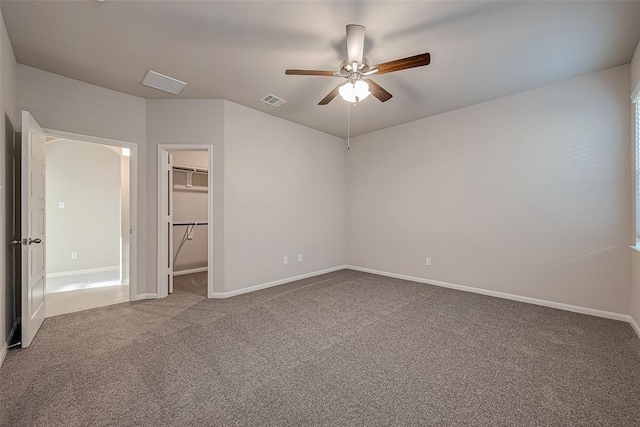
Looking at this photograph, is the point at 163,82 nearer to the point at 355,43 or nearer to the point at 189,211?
the point at 355,43

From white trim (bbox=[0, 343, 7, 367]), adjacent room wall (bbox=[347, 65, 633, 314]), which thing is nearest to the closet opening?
white trim (bbox=[0, 343, 7, 367])

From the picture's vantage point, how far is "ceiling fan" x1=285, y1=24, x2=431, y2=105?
2207 millimetres

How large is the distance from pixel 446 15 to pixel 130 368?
3.74 meters

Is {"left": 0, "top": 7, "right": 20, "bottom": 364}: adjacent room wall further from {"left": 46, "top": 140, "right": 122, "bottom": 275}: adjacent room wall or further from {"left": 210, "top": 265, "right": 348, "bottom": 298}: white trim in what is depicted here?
{"left": 46, "top": 140, "right": 122, "bottom": 275}: adjacent room wall

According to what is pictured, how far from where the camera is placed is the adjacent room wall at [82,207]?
5.13 metres

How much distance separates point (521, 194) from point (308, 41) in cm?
330

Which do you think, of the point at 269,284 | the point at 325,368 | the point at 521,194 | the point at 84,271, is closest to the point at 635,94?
the point at 521,194

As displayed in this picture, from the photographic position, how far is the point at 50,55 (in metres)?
2.78

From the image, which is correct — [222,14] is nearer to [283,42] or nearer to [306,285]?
[283,42]

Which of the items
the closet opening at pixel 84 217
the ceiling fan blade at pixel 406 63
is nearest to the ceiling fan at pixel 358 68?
the ceiling fan blade at pixel 406 63

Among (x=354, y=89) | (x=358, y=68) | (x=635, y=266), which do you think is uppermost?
(x=358, y=68)

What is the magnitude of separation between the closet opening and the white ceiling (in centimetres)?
209

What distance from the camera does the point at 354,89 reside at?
2.60 metres

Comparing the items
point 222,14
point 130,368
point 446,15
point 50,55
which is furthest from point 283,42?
point 130,368
